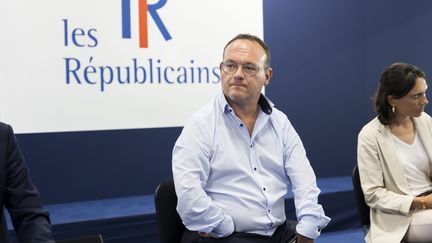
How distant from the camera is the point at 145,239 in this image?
3.54 meters

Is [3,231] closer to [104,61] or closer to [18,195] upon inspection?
[18,195]

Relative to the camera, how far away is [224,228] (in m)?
1.94

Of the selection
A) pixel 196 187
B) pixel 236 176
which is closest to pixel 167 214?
pixel 196 187

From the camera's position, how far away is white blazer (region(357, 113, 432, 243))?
2277 mm

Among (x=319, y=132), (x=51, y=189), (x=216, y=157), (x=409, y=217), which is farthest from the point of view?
(x=319, y=132)

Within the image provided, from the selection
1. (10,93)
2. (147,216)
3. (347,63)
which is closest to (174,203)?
(147,216)

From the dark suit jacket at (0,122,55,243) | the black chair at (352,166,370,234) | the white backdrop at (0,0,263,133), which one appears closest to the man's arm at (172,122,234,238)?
the dark suit jacket at (0,122,55,243)

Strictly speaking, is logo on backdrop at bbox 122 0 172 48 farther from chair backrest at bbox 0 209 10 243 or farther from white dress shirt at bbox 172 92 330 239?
chair backrest at bbox 0 209 10 243

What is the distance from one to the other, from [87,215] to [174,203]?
1.65m

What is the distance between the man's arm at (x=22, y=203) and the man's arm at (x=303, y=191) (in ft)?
3.37

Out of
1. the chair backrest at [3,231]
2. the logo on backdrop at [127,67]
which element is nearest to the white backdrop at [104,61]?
the logo on backdrop at [127,67]

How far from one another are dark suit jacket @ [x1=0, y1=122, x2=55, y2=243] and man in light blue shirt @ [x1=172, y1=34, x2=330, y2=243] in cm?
59

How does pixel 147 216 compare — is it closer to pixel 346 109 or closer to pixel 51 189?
pixel 51 189

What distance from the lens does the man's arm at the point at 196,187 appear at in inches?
75.1
